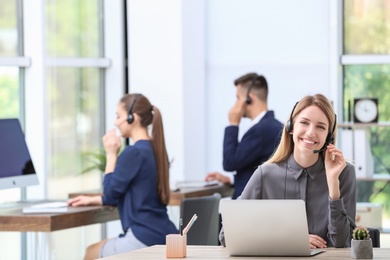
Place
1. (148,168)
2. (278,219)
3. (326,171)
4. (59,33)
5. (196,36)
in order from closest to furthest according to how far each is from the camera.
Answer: (278,219) → (326,171) → (148,168) → (59,33) → (196,36)

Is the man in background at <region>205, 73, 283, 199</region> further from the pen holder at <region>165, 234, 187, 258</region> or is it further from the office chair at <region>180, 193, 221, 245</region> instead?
the pen holder at <region>165, 234, 187, 258</region>

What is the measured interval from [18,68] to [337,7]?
3.01 m

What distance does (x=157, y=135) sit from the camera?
5715 millimetres

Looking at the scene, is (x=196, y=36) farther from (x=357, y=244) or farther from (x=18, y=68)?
(x=357, y=244)

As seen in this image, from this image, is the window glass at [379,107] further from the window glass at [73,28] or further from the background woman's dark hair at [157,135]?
the background woman's dark hair at [157,135]

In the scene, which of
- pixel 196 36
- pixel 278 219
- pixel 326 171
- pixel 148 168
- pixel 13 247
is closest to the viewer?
pixel 278 219

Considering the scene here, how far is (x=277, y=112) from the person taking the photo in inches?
344

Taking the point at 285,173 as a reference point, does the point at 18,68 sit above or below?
above

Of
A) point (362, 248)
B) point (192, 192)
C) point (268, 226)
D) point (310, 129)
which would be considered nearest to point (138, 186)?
point (192, 192)

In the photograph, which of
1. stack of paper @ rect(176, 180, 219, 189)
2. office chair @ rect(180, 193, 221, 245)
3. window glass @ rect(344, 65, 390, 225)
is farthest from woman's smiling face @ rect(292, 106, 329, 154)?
window glass @ rect(344, 65, 390, 225)

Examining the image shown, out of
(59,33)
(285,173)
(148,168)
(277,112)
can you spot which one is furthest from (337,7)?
(285,173)

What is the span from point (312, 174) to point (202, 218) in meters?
1.63

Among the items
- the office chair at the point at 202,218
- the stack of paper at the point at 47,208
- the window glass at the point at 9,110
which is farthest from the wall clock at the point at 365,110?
the stack of paper at the point at 47,208

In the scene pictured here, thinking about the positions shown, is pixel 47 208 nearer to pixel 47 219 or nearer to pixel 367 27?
pixel 47 219
